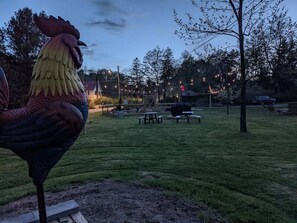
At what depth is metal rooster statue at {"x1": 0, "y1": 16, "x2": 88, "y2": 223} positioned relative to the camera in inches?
86.4

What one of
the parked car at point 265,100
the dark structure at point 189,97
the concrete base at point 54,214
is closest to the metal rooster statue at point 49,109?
the concrete base at point 54,214

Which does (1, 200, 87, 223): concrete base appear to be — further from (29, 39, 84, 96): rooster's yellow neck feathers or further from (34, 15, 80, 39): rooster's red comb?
(34, 15, 80, 39): rooster's red comb

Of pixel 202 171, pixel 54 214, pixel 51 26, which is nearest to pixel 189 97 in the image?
pixel 202 171

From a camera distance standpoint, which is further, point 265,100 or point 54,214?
point 265,100

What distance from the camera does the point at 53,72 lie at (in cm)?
226

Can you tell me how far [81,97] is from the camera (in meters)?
2.43

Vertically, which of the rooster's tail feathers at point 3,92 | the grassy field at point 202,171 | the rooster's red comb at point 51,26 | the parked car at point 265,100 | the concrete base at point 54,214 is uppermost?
the rooster's red comb at point 51,26

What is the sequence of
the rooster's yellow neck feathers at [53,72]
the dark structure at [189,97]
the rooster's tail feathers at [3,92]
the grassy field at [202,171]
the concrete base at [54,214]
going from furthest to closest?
the dark structure at [189,97] < the grassy field at [202,171] < the concrete base at [54,214] < the rooster's yellow neck feathers at [53,72] < the rooster's tail feathers at [3,92]

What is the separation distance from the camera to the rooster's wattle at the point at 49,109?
2.20 metres

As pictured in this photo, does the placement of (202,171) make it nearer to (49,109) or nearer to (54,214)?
(54,214)

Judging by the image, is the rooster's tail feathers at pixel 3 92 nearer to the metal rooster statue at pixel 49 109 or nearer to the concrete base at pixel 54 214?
the metal rooster statue at pixel 49 109

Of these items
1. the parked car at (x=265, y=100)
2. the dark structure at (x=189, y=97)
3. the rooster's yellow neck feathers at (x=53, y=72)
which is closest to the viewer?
the rooster's yellow neck feathers at (x=53, y=72)

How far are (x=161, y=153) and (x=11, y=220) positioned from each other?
4.97 meters

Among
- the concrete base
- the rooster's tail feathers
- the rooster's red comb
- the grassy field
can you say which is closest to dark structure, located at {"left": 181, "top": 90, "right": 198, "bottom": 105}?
the grassy field
